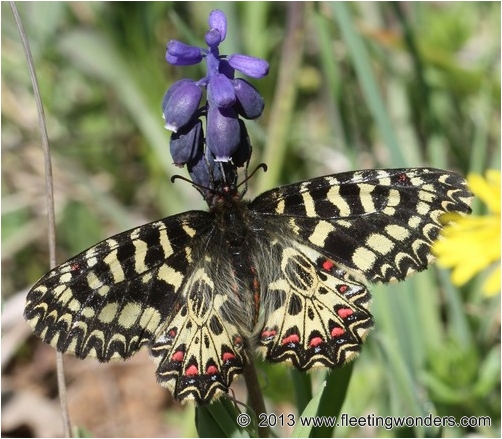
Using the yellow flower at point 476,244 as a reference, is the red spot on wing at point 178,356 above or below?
below

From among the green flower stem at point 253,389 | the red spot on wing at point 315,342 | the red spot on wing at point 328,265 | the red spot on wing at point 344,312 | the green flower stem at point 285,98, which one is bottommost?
the green flower stem at point 253,389

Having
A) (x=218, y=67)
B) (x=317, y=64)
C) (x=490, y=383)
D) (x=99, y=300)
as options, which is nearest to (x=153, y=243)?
(x=99, y=300)

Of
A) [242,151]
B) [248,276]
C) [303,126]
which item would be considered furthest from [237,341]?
[303,126]

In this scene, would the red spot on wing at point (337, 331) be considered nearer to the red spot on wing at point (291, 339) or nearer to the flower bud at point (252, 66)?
the red spot on wing at point (291, 339)

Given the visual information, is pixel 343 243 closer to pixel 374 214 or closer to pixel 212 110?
pixel 374 214

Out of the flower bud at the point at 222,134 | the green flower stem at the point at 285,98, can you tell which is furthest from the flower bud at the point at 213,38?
the green flower stem at the point at 285,98

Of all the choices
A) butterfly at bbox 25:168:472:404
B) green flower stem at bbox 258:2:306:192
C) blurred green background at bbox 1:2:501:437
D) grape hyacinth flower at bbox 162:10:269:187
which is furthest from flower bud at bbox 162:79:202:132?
green flower stem at bbox 258:2:306:192
